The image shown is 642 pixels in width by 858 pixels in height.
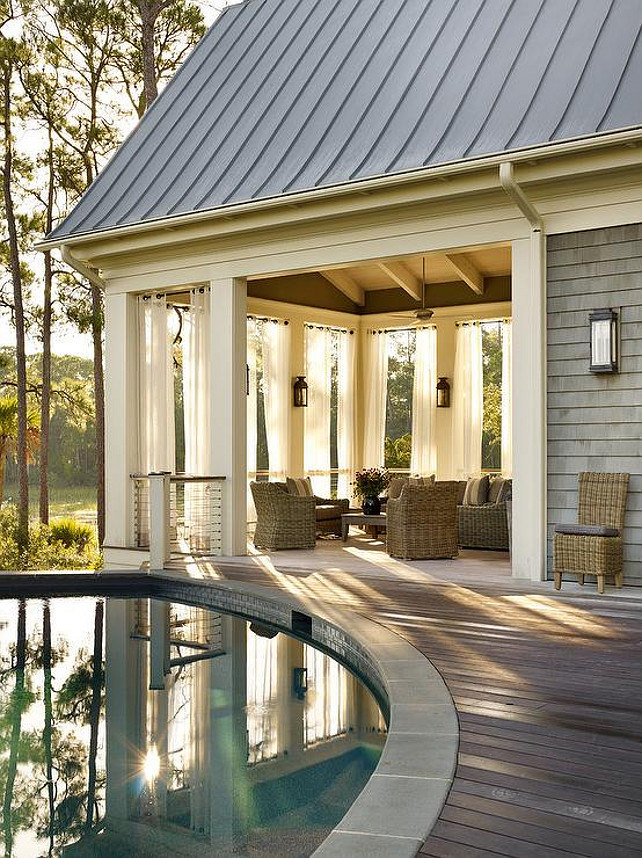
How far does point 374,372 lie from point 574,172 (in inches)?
282

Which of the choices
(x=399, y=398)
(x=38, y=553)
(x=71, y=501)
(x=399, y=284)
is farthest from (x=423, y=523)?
(x=71, y=501)

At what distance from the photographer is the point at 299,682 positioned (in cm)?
616

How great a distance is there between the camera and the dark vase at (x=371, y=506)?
1184 centimetres

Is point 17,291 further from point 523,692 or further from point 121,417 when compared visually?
point 523,692

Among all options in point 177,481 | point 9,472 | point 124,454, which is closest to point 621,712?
point 177,481

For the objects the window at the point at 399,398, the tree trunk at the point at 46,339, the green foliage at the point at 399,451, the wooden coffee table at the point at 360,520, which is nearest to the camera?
the wooden coffee table at the point at 360,520

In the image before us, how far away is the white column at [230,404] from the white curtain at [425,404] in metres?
4.41

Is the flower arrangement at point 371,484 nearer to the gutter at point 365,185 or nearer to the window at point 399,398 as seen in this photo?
the gutter at point 365,185

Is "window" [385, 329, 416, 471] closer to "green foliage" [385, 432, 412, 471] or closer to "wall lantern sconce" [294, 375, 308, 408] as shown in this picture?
"green foliage" [385, 432, 412, 471]

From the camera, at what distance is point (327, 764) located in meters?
4.66

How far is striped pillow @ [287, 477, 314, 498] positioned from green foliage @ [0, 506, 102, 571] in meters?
5.52

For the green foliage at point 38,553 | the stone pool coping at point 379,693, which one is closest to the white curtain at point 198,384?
the stone pool coping at point 379,693

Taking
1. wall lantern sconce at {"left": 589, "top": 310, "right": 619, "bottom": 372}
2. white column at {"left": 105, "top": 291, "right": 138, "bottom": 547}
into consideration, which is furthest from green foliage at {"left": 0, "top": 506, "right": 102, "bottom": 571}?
wall lantern sconce at {"left": 589, "top": 310, "right": 619, "bottom": 372}

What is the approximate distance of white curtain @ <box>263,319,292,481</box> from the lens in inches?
526
